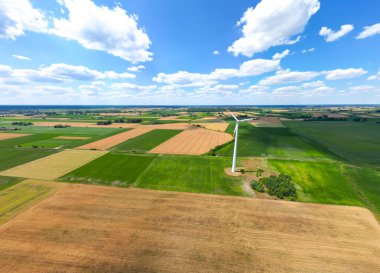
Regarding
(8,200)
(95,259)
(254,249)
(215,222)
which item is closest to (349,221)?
(254,249)

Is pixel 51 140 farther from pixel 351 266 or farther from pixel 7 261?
pixel 351 266

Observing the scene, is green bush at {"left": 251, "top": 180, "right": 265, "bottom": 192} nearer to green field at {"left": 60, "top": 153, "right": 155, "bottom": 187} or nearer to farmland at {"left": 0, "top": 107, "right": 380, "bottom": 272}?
farmland at {"left": 0, "top": 107, "right": 380, "bottom": 272}

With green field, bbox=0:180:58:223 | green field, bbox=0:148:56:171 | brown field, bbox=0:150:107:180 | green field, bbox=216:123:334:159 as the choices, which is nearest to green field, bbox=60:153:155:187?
brown field, bbox=0:150:107:180

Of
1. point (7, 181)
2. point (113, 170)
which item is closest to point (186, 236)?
point (113, 170)

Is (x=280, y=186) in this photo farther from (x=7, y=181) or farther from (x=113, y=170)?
(x=7, y=181)

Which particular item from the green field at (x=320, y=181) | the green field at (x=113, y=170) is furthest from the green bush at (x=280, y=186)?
the green field at (x=113, y=170)

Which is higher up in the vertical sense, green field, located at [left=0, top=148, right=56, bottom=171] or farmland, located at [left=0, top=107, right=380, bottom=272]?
green field, located at [left=0, top=148, right=56, bottom=171]

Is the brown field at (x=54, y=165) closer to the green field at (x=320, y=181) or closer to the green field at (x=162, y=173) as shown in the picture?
the green field at (x=162, y=173)
